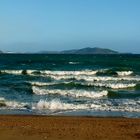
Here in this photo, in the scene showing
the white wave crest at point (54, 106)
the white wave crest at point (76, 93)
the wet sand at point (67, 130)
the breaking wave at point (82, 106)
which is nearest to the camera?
the wet sand at point (67, 130)

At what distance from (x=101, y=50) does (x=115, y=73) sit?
145620 mm

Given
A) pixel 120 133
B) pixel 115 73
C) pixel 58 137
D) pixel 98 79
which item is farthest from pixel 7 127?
pixel 115 73

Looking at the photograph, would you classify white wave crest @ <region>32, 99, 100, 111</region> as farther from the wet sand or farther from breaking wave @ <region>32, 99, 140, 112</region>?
the wet sand

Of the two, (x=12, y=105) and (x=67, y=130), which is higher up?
(x=67, y=130)

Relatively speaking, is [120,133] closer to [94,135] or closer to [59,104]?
[94,135]

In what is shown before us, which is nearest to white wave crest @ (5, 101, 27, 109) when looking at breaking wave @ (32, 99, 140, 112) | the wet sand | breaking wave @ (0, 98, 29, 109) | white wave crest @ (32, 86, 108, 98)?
breaking wave @ (0, 98, 29, 109)

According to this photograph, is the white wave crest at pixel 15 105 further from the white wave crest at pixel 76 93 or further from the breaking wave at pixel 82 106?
the white wave crest at pixel 76 93

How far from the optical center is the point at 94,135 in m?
11.8

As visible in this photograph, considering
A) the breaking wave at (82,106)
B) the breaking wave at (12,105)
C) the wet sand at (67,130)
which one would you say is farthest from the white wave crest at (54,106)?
the wet sand at (67,130)

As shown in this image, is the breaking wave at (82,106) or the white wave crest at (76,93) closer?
the breaking wave at (82,106)

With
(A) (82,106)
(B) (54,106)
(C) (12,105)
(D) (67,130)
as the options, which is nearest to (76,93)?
(A) (82,106)

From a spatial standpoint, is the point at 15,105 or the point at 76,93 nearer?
the point at 15,105

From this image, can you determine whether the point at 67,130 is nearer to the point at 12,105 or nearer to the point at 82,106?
the point at 82,106

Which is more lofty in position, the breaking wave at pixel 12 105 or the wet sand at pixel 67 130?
the wet sand at pixel 67 130
